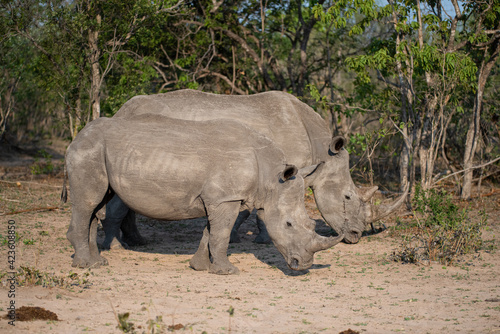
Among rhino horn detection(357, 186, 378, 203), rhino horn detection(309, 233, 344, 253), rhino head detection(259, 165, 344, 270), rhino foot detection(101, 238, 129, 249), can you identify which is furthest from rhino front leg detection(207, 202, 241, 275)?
rhino horn detection(357, 186, 378, 203)

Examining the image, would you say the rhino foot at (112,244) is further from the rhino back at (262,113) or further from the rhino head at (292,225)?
the rhino head at (292,225)

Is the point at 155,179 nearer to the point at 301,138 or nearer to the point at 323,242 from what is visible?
the point at 323,242

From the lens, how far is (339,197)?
10.0m

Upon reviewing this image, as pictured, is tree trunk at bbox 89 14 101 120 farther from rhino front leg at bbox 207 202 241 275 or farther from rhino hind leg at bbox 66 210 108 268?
rhino front leg at bbox 207 202 241 275

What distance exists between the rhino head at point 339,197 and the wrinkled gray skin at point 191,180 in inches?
81.0

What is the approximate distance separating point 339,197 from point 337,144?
0.89 meters

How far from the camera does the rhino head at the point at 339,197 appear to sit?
1003 centimetres

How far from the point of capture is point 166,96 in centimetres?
997

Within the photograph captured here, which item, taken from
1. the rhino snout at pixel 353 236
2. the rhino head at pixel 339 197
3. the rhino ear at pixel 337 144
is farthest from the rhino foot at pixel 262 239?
the rhino ear at pixel 337 144

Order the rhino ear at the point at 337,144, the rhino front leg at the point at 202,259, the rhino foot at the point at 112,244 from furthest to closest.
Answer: the rhino ear at the point at 337,144, the rhino foot at the point at 112,244, the rhino front leg at the point at 202,259

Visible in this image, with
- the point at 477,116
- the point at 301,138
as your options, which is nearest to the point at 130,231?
the point at 301,138

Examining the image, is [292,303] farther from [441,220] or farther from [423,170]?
[423,170]

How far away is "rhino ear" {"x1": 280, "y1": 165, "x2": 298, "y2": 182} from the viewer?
771 cm

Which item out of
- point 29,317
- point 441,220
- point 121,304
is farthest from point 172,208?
point 441,220
